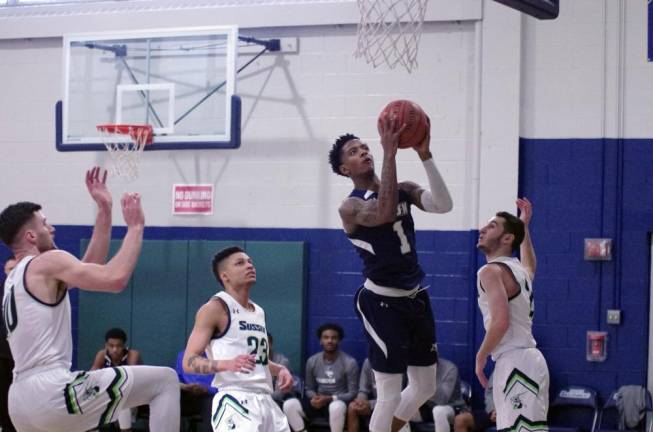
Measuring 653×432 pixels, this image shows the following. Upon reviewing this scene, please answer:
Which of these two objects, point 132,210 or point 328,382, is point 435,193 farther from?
point 328,382

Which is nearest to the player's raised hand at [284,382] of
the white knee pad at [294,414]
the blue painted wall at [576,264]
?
the white knee pad at [294,414]

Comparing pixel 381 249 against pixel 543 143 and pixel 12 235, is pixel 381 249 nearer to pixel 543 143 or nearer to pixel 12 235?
pixel 12 235

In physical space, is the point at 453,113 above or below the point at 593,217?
above

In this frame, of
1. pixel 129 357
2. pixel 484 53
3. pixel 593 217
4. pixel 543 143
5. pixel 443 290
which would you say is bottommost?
pixel 129 357

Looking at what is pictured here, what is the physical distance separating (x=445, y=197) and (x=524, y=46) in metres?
5.13

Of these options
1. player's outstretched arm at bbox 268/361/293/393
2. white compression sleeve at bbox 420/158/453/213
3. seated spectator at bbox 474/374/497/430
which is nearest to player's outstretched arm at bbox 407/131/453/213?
white compression sleeve at bbox 420/158/453/213

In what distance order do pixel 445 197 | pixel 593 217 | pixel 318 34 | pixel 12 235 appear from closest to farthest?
pixel 12 235 < pixel 445 197 < pixel 593 217 < pixel 318 34

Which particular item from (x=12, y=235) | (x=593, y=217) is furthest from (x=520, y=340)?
(x=593, y=217)

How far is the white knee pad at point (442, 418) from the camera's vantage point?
10.3 m

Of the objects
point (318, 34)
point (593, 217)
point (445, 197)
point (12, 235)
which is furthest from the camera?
point (318, 34)

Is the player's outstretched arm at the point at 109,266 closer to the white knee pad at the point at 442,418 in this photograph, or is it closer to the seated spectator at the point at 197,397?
the seated spectator at the point at 197,397

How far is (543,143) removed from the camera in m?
11.1

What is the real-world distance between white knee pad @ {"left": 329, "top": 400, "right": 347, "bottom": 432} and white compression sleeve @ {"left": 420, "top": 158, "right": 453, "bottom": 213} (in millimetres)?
4536

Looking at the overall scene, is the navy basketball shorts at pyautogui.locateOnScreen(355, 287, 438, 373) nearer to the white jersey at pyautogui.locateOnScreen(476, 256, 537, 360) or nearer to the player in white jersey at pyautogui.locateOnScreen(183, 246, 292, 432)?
the white jersey at pyautogui.locateOnScreen(476, 256, 537, 360)
